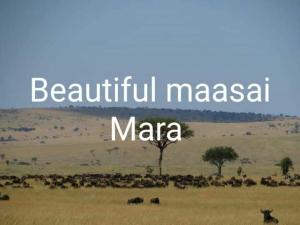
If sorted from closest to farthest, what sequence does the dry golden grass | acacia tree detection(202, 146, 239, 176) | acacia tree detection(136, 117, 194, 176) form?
1. the dry golden grass
2. acacia tree detection(136, 117, 194, 176)
3. acacia tree detection(202, 146, 239, 176)

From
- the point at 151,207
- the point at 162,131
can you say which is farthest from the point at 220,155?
the point at 151,207

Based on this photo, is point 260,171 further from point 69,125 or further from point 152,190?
point 69,125

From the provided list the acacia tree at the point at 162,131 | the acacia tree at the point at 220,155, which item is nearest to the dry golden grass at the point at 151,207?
the acacia tree at the point at 162,131

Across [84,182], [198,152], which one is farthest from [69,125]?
[84,182]

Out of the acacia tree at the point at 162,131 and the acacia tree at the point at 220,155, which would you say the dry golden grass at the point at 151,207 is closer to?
the acacia tree at the point at 162,131

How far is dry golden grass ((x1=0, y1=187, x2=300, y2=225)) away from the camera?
24922 millimetres

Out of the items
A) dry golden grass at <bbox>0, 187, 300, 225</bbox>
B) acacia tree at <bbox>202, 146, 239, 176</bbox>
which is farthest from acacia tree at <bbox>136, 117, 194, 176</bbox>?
dry golden grass at <bbox>0, 187, 300, 225</bbox>

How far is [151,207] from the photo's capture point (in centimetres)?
3158

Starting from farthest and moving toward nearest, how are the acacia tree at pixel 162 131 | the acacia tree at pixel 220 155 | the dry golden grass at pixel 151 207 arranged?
the acacia tree at pixel 220 155, the acacia tree at pixel 162 131, the dry golden grass at pixel 151 207

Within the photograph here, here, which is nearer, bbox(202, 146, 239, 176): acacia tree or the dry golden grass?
the dry golden grass

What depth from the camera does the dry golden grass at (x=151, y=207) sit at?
24.9 m

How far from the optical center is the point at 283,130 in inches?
6929

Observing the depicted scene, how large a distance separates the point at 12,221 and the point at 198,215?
24.1ft

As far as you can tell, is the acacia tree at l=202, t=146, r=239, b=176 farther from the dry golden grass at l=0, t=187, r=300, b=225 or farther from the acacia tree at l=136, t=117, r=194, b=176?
the dry golden grass at l=0, t=187, r=300, b=225
